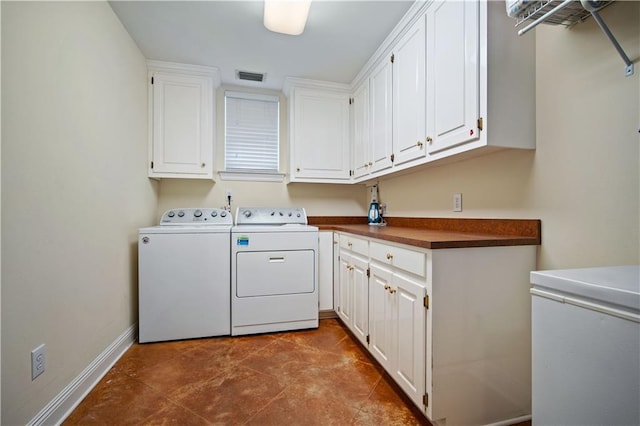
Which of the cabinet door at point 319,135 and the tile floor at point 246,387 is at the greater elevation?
the cabinet door at point 319,135

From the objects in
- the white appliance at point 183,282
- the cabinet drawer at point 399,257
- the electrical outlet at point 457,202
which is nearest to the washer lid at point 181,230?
the white appliance at point 183,282

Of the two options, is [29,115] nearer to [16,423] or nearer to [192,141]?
[16,423]

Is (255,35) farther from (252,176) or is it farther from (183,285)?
(183,285)

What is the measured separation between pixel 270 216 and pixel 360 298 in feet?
4.22

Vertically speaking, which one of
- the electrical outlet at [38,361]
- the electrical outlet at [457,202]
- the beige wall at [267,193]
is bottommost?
the electrical outlet at [38,361]

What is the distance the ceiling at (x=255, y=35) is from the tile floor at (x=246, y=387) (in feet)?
7.75

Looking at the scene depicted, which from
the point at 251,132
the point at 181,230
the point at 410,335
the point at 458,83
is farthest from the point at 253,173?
the point at 410,335

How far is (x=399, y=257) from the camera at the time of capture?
4.76 feet

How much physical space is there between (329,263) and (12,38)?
2.28m

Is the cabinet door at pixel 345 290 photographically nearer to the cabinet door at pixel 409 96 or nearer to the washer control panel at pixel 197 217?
the cabinet door at pixel 409 96

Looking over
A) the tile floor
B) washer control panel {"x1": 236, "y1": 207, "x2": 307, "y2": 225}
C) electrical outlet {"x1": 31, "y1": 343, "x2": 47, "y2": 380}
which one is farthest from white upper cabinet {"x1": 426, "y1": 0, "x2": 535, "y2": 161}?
electrical outlet {"x1": 31, "y1": 343, "x2": 47, "y2": 380}

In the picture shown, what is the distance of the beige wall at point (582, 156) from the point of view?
41.6 inches

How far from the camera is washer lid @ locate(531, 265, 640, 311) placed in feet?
1.94

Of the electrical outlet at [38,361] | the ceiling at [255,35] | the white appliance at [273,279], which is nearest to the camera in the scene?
the electrical outlet at [38,361]
